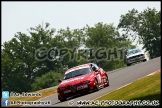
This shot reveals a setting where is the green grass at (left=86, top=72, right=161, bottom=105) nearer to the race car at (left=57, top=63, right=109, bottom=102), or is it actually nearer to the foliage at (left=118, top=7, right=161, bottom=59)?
the race car at (left=57, top=63, right=109, bottom=102)

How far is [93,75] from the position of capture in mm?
16359

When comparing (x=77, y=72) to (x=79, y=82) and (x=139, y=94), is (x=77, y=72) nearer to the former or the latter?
(x=79, y=82)

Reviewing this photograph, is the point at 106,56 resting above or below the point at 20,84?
above

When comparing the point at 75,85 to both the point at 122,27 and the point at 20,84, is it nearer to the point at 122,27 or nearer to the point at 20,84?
the point at 20,84

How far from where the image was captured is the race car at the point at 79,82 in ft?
50.8

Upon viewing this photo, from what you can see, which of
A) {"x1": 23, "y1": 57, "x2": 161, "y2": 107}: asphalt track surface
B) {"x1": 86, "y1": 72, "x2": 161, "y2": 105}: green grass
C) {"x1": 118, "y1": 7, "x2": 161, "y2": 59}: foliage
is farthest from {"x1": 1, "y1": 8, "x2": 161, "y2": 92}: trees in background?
{"x1": 86, "y1": 72, "x2": 161, "y2": 105}: green grass

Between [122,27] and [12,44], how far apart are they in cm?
4341

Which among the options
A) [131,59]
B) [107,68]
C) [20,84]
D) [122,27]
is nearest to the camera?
[131,59]

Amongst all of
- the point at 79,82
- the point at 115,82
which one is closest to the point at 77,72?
the point at 79,82

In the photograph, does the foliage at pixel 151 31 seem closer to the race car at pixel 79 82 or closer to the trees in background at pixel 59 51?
the trees in background at pixel 59 51

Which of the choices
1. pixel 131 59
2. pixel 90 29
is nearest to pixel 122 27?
pixel 90 29

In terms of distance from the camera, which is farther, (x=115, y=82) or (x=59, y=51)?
(x=59, y=51)

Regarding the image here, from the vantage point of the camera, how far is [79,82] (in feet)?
50.7

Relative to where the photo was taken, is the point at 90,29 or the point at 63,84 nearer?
the point at 63,84
